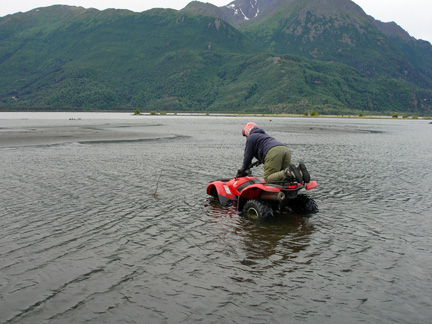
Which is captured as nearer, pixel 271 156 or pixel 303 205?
pixel 271 156

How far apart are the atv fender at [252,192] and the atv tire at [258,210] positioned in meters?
0.28

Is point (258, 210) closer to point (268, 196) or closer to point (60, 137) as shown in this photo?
point (268, 196)

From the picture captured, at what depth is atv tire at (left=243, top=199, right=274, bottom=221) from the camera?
385 inches

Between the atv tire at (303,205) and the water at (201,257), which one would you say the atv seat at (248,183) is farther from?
the atv tire at (303,205)

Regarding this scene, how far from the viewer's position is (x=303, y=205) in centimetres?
1066

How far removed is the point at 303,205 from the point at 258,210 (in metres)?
1.55

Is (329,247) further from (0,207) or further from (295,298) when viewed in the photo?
(0,207)

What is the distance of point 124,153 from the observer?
2553 centimetres

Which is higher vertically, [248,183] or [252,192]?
[248,183]

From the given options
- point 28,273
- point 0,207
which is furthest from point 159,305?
point 0,207

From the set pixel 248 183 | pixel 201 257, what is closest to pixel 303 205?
pixel 248 183

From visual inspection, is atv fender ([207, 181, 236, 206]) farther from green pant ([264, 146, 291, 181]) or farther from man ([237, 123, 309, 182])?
green pant ([264, 146, 291, 181])

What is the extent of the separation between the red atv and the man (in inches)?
4.3

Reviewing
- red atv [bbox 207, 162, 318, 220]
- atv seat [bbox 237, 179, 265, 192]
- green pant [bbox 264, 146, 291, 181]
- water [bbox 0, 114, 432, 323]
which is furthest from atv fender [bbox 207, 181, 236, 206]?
green pant [bbox 264, 146, 291, 181]
